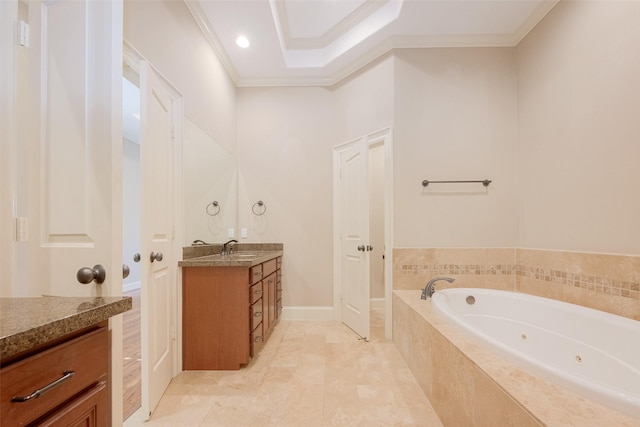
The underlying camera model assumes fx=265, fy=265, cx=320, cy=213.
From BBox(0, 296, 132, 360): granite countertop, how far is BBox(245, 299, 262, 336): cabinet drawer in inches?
54.1

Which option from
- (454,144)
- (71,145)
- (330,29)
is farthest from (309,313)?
(330,29)

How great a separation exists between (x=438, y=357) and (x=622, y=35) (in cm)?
228

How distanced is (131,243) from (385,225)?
4.38 meters

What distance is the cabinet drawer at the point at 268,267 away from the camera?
2426mm

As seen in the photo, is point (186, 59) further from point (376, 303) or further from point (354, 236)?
point (376, 303)

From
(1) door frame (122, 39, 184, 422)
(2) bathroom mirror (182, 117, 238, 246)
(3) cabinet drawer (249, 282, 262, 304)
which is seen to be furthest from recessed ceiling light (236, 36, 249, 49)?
(3) cabinet drawer (249, 282, 262, 304)

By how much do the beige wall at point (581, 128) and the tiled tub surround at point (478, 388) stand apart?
1252 mm

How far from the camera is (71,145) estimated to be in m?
0.98

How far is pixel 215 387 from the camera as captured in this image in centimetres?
181

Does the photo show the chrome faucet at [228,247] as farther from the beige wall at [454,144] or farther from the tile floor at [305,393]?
the beige wall at [454,144]

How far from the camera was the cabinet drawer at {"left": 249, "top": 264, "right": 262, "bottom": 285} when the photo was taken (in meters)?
2.08

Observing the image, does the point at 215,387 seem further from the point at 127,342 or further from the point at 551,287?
the point at 551,287

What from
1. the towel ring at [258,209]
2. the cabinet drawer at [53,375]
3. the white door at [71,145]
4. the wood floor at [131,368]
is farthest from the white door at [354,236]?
the cabinet drawer at [53,375]

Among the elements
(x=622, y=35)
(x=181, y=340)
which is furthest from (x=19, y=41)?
(x=622, y=35)
